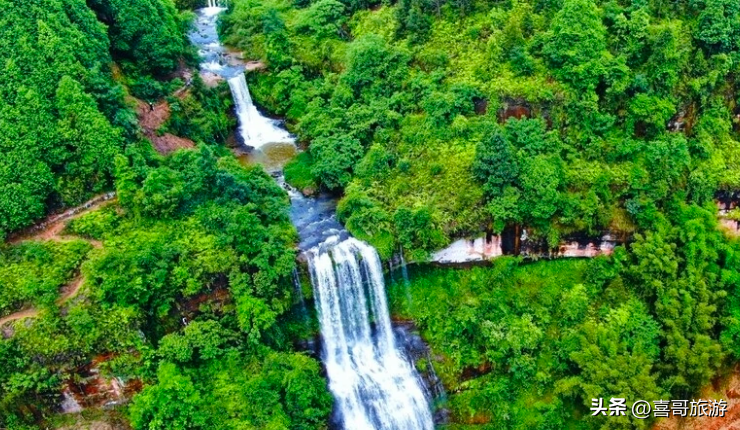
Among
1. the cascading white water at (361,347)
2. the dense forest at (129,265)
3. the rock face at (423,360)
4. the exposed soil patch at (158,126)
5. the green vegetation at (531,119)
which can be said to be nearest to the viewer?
the dense forest at (129,265)

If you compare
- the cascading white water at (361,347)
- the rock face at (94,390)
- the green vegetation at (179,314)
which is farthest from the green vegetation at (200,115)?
the rock face at (94,390)

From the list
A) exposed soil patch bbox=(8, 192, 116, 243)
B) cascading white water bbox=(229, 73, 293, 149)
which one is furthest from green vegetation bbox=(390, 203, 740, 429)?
cascading white water bbox=(229, 73, 293, 149)

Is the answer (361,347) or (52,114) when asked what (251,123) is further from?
(361,347)

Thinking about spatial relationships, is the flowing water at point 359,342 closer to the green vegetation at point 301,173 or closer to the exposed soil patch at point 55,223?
the green vegetation at point 301,173

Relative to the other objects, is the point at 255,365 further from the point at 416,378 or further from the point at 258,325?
the point at 416,378

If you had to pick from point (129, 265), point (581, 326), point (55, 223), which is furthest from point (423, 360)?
Result: point (55, 223)

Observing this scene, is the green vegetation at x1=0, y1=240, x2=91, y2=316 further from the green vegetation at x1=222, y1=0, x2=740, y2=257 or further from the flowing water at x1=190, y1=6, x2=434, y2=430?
the green vegetation at x1=222, y1=0, x2=740, y2=257

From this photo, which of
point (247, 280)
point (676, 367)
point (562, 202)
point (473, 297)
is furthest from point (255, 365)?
point (676, 367)
